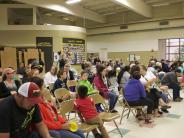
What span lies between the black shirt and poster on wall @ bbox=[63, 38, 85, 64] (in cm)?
1050

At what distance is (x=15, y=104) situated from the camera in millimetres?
2117

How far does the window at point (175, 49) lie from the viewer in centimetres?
1466

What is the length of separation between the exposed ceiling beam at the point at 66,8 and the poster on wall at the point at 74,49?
1.36 m

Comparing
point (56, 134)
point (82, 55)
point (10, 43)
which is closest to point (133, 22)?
point (82, 55)

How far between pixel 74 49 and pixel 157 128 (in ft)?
28.9

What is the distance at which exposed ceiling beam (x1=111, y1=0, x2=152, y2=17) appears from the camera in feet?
35.9

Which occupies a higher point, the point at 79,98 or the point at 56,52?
the point at 56,52

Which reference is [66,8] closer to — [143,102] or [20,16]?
[20,16]

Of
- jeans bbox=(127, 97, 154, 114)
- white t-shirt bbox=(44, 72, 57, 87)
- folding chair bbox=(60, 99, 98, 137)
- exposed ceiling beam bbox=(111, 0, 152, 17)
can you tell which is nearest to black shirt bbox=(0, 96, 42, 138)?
folding chair bbox=(60, 99, 98, 137)

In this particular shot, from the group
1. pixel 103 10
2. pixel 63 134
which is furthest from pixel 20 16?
pixel 63 134

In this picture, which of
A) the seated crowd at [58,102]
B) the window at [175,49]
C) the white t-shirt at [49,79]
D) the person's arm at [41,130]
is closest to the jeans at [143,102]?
the seated crowd at [58,102]

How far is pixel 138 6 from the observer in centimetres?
1268

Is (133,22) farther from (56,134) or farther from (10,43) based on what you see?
(56,134)

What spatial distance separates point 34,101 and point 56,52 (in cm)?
1058
